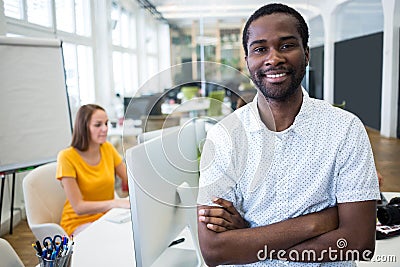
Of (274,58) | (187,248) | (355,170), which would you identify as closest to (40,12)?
(187,248)

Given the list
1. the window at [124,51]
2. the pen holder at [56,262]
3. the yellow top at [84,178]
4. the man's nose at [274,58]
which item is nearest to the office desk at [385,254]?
the man's nose at [274,58]

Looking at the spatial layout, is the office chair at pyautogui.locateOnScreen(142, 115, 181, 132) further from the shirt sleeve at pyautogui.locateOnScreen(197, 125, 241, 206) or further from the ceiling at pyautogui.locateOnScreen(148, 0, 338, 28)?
the ceiling at pyautogui.locateOnScreen(148, 0, 338, 28)

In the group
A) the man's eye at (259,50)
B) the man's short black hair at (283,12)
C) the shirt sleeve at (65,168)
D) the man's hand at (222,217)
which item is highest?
the man's short black hair at (283,12)

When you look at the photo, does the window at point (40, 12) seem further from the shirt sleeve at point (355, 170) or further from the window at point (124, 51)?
the shirt sleeve at point (355, 170)

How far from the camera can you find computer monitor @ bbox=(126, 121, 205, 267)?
3.51 ft

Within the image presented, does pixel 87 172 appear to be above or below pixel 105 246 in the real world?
above

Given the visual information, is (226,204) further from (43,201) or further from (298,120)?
(43,201)

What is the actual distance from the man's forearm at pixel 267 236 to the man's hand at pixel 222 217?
0.7 inches

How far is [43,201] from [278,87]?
1.59 meters

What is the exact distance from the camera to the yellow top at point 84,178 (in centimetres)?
222

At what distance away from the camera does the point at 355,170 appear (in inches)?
42.0

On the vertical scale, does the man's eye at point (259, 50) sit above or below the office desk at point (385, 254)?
above

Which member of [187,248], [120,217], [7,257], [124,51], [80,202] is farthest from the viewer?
[124,51]

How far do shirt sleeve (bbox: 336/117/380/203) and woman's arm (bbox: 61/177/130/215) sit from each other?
1321mm
